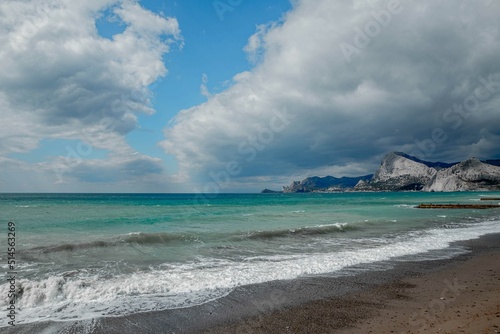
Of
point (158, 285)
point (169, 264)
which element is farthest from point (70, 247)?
point (158, 285)

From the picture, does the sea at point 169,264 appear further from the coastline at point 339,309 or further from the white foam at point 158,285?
→ the coastline at point 339,309

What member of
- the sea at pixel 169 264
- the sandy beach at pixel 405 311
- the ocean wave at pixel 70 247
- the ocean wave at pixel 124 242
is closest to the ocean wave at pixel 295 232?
the sea at pixel 169 264

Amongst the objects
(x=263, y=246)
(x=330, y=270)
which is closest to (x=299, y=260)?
(x=330, y=270)

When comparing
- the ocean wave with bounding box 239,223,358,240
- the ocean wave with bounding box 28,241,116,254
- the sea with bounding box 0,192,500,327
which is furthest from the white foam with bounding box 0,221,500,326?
the ocean wave with bounding box 239,223,358,240

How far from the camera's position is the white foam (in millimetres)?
8805

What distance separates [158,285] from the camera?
10.7 metres

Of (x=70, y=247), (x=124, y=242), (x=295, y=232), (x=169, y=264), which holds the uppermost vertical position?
(x=70, y=247)

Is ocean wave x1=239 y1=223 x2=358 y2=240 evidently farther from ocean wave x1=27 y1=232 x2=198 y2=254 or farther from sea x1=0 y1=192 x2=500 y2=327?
ocean wave x1=27 y1=232 x2=198 y2=254

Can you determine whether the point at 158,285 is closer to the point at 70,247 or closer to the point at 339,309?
the point at 339,309

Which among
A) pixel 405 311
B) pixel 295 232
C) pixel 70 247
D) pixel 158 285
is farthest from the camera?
pixel 295 232

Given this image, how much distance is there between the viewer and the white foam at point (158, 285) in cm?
880

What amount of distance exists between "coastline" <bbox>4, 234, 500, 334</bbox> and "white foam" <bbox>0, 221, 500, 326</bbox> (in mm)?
682

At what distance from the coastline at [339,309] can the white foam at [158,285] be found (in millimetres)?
682

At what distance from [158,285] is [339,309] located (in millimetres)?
6277
